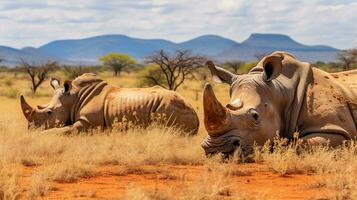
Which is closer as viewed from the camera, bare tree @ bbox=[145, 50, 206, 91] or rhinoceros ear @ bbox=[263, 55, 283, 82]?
rhinoceros ear @ bbox=[263, 55, 283, 82]

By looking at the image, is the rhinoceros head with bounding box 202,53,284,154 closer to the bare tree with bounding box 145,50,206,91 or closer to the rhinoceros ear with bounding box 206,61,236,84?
the rhinoceros ear with bounding box 206,61,236,84

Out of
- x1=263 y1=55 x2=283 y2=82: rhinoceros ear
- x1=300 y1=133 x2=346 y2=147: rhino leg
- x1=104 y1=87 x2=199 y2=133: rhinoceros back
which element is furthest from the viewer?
x1=104 y1=87 x2=199 y2=133: rhinoceros back

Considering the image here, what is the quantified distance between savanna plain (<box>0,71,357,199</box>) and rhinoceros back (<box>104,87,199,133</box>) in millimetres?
875

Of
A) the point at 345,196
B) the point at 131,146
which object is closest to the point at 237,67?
the point at 131,146

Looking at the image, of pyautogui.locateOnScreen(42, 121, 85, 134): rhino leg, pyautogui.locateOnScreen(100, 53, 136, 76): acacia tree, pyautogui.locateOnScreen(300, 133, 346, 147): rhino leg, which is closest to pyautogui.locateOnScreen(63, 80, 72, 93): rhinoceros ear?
pyautogui.locateOnScreen(42, 121, 85, 134): rhino leg

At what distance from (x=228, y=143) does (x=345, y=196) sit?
249 cm

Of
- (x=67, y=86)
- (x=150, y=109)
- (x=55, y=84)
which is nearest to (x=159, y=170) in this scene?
(x=150, y=109)

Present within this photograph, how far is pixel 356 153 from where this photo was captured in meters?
9.49

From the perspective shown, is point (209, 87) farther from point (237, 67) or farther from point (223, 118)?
point (237, 67)

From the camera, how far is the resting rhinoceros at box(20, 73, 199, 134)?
1377cm

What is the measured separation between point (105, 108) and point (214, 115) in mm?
5574

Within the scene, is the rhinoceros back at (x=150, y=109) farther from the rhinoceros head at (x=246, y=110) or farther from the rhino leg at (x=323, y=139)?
the rhino leg at (x=323, y=139)

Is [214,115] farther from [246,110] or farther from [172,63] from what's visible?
[172,63]

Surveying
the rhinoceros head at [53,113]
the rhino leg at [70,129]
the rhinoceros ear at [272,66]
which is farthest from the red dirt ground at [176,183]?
the rhinoceros head at [53,113]
